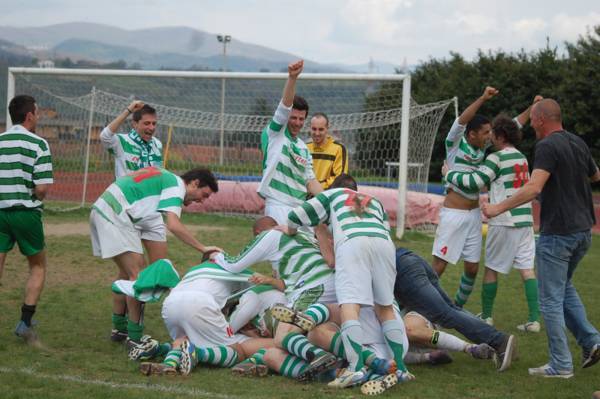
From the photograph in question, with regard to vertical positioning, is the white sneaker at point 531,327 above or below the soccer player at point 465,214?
below

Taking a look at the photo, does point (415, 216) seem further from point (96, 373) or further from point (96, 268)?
point (96, 373)

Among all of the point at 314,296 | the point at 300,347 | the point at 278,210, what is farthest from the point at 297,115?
the point at 300,347

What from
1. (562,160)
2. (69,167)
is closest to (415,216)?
(69,167)

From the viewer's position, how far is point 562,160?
6.19 meters

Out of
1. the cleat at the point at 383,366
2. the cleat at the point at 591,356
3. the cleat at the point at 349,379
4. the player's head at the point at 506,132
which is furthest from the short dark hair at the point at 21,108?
the cleat at the point at 591,356

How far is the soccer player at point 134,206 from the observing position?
677cm

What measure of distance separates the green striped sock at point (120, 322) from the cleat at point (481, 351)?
116 inches

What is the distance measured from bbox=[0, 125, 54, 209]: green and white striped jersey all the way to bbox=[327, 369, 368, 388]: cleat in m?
3.09

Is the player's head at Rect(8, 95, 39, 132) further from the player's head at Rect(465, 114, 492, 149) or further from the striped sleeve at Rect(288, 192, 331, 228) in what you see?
the player's head at Rect(465, 114, 492, 149)

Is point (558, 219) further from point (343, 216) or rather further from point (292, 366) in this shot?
point (292, 366)

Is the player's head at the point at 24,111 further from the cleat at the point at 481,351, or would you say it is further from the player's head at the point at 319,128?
the cleat at the point at 481,351

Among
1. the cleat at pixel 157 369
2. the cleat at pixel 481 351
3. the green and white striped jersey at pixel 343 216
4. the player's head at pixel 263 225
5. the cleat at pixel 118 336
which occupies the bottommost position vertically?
the cleat at pixel 118 336

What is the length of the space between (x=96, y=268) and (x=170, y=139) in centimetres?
862

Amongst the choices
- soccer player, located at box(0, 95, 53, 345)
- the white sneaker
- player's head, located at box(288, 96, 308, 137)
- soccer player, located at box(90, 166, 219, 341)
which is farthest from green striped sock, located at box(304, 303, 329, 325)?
the white sneaker
